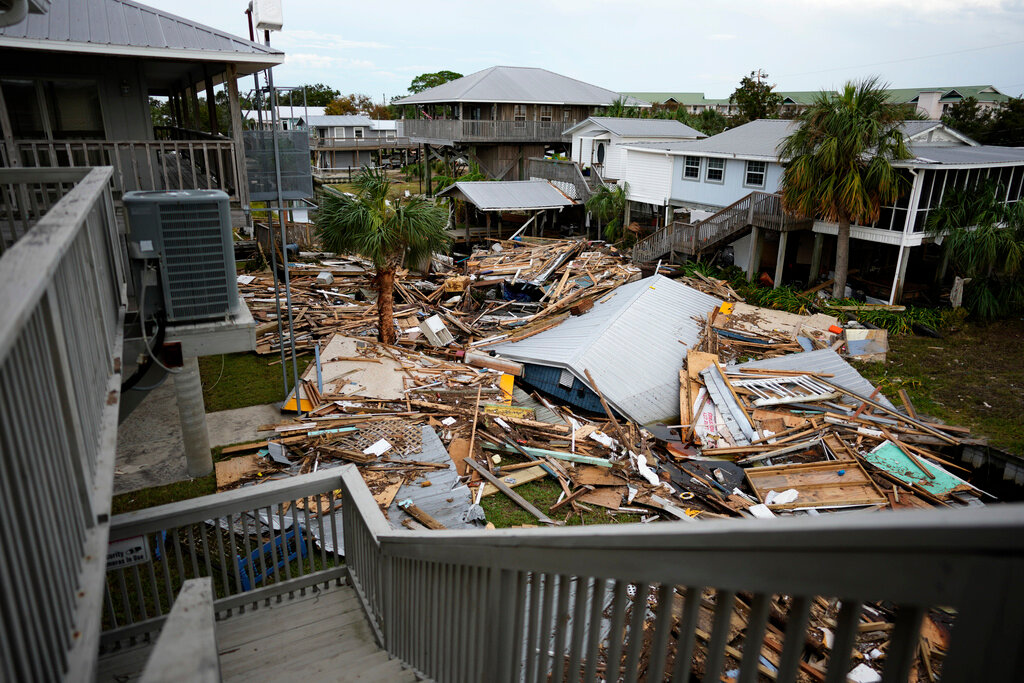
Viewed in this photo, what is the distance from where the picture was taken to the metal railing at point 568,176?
35.3 m

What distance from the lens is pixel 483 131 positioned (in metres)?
42.2

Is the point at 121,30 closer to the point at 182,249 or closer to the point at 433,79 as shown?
the point at 182,249

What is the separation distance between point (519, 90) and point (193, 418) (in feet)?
131

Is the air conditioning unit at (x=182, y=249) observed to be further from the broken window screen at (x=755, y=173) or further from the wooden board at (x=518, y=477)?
the broken window screen at (x=755, y=173)

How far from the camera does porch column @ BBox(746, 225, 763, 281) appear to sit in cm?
2525

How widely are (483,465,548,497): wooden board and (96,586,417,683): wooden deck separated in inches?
230

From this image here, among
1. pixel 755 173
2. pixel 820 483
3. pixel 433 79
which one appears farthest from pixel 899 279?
pixel 433 79

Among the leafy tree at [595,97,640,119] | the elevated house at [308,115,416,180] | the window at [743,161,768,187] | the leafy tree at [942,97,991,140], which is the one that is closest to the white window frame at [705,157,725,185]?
the window at [743,161,768,187]

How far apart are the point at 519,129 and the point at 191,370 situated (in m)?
37.1

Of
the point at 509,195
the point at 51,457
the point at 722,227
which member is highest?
A: the point at 51,457

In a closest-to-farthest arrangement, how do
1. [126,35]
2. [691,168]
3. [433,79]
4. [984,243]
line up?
[126,35] → [984,243] → [691,168] → [433,79]

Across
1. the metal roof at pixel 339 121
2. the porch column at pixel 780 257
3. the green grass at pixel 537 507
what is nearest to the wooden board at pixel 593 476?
the green grass at pixel 537 507

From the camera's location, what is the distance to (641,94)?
116 metres

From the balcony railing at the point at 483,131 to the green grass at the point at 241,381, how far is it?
2810 cm
